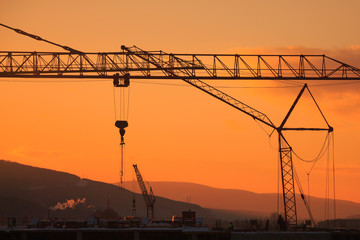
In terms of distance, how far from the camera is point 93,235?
14012 centimetres

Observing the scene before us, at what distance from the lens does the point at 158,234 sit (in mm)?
136875

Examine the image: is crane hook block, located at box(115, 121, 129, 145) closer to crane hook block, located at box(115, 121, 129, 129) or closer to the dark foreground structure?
crane hook block, located at box(115, 121, 129, 129)

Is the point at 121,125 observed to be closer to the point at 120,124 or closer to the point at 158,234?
the point at 120,124

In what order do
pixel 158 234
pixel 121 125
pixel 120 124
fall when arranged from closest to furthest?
pixel 120 124 → pixel 121 125 → pixel 158 234

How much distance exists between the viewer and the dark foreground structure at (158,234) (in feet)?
424

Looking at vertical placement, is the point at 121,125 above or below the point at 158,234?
above

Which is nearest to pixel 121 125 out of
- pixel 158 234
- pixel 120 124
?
pixel 120 124

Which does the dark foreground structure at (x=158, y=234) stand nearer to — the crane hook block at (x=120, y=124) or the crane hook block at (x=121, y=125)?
the crane hook block at (x=121, y=125)

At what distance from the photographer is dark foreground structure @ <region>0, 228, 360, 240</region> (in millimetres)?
129125

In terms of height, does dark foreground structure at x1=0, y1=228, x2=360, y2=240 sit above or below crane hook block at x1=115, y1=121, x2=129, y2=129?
below

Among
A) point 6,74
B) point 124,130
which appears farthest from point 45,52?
point 124,130

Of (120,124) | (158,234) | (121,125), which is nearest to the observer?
(120,124)

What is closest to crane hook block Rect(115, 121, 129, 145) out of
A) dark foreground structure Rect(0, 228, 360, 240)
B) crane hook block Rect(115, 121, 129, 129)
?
crane hook block Rect(115, 121, 129, 129)

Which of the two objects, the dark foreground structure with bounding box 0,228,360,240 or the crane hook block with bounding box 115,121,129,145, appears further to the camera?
the crane hook block with bounding box 115,121,129,145
